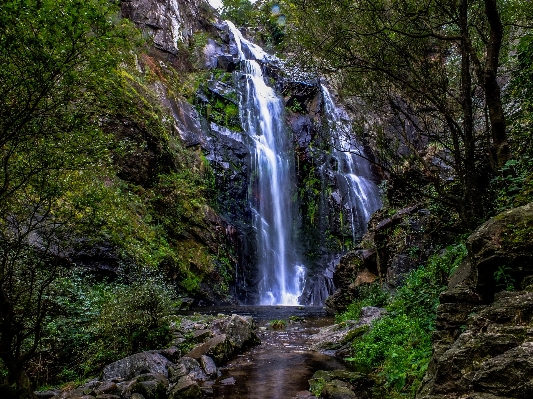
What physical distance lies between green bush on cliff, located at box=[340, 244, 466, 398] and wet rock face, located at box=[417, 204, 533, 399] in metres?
1.22

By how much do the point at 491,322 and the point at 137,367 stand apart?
6.45 metres

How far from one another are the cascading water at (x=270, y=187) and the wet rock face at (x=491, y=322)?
1935 centimetres

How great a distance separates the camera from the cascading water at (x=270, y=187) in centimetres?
2461

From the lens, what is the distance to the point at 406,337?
7.02 meters

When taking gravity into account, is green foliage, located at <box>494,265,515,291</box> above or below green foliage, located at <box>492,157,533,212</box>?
below

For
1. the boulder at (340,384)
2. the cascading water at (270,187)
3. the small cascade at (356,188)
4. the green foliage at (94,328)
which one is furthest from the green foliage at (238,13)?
the boulder at (340,384)

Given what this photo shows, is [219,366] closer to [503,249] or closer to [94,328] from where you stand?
[94,328]

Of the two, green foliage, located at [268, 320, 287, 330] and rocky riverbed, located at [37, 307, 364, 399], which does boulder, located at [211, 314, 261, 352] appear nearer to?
rocky riverbed, located at [37, 307, 364, 399]

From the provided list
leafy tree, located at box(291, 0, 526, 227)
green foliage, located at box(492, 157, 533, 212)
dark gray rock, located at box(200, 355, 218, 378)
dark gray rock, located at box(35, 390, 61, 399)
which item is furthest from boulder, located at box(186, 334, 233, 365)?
green foliage, located at box(492, 157, 533, 212)

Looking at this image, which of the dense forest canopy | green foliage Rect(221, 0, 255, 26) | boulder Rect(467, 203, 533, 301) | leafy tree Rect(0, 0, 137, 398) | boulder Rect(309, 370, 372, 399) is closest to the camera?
boulder Rect(467, 203, 533, 301)

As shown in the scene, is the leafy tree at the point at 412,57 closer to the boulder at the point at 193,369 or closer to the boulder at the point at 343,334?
the boulder at the point at 343,334

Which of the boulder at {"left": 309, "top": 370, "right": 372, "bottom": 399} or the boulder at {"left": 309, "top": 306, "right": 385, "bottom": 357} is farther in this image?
the boulder at {"left": 309, "top": 306, "right": 385, "bottom": 357}

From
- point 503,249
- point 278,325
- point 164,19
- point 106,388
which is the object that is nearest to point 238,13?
point 164,19

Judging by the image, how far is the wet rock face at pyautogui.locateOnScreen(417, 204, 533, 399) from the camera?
272cm
